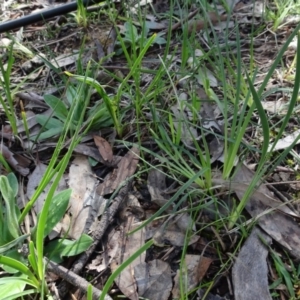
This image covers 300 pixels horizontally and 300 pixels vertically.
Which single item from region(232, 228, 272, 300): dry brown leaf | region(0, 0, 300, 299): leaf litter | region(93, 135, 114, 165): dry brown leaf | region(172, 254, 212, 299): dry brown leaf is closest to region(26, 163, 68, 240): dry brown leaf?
region(0, 0, 300, 299): leaf litter

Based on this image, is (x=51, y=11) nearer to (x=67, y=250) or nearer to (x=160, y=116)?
(x=160, y=116)

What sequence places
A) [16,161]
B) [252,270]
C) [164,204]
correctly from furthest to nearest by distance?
[16,161] < [164,204] < [252,270]

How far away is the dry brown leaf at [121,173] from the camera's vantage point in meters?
0.97

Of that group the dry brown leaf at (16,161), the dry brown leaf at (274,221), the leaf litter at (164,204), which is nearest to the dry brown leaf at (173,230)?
the leaf litter at (164,204)

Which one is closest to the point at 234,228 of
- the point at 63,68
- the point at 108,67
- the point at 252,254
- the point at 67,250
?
the point at 252,254

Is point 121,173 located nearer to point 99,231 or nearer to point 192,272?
point 99,231

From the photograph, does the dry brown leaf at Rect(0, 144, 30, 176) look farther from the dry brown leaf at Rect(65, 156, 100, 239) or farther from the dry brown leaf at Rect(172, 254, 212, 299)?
the dry brown leaf at Rect(172, 254, 212, 299)

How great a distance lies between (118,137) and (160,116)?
12 centimetres

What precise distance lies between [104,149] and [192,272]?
380 mm

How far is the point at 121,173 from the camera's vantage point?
1.00 meters

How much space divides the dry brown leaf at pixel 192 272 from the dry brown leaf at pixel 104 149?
32 cm

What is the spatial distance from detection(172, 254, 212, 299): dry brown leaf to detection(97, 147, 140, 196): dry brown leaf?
24 cm

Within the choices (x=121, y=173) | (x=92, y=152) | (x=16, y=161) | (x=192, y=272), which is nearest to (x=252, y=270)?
(x=192, y=272)

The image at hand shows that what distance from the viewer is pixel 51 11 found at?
1.42 meters
